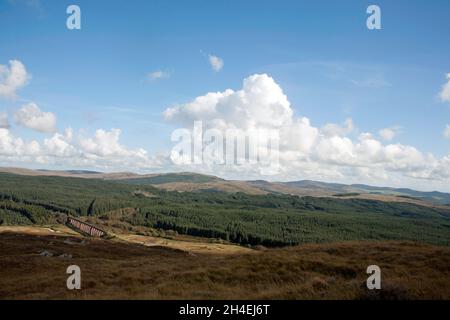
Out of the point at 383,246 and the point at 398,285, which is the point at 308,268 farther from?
the point at 383,246

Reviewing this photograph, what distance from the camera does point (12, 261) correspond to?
38.4m

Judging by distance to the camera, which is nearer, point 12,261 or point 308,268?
point 308,268

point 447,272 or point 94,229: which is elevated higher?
point 447,272

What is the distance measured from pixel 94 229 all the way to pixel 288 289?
565 feet

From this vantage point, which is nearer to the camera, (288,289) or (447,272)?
(288,289)

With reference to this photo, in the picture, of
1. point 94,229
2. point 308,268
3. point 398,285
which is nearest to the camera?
point 398,285
